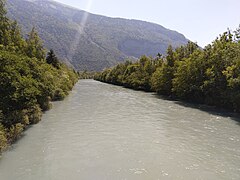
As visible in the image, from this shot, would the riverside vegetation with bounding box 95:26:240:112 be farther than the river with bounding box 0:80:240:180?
Yes

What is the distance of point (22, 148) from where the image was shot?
16.3 meters

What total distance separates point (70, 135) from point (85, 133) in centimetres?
127

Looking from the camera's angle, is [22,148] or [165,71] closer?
[22,148]

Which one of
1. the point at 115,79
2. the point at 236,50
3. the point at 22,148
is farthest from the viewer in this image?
the point at 115,79

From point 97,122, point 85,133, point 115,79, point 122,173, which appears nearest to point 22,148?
point 85,133

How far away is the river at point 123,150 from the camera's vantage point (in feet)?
42.8

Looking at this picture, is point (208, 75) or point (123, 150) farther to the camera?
point (208, 75)

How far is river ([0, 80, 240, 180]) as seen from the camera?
42.8ft

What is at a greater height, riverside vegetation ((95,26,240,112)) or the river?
riverside vegetation ((95,26,240,112))

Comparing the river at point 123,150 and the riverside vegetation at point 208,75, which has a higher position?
the riverside vegetation at point 208,75

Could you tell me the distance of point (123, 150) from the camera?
1664 cm

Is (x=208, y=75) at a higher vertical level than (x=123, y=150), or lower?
higher

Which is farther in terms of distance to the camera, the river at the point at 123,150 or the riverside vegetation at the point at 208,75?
the riverside vegetation at the point at 208,75

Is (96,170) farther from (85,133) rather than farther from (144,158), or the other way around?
(85,133)
